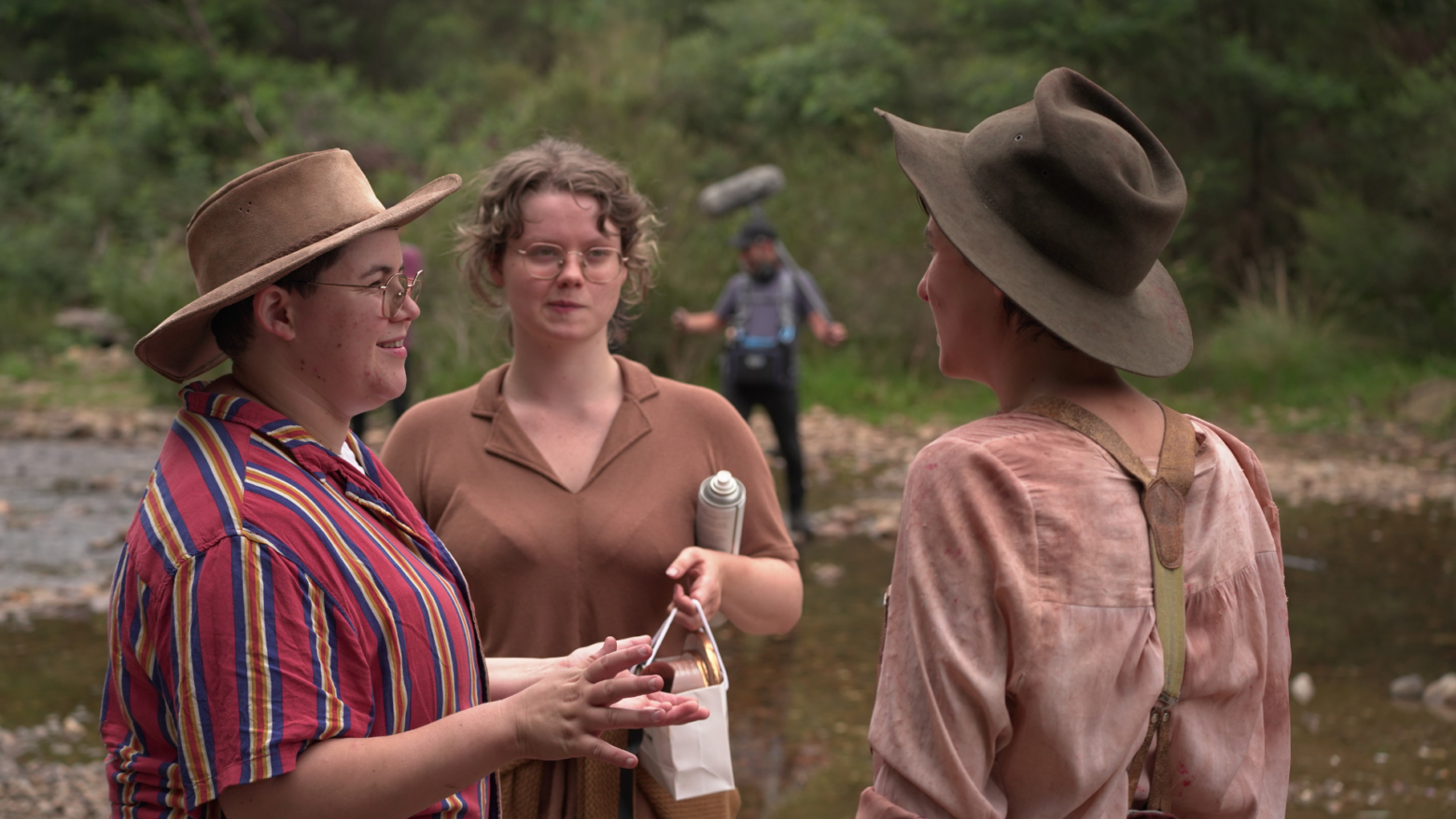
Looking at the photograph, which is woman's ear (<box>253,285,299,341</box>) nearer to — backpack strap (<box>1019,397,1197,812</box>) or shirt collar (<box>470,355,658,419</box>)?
shirt collar (<box>470,355,658,419</box>)

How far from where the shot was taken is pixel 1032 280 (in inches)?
63.6

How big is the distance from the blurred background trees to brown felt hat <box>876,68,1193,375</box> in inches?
311

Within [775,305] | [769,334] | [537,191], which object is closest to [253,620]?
[537,191]

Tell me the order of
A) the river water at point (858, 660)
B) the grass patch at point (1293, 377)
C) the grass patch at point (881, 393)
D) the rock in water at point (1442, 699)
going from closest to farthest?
the river water at point (858, 660) → the rock in water at point (1442, 699) → the grass patch at point (1293, 377) → the grass patch at point (881, 393)

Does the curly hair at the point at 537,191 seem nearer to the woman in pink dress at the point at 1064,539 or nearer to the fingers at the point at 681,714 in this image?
the woman in pink dress at the point at 1064,539

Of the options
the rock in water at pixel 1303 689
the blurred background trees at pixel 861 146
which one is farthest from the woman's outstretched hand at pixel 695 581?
the blurred background trees at pixel 861 146

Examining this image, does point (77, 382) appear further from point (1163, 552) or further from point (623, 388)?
point (1163, 552)

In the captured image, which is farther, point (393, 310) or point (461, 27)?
point (461, 27)

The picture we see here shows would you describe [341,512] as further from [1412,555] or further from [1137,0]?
[1137,0]

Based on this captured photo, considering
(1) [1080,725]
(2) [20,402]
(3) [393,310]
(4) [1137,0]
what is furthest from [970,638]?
(4) [1137,0]

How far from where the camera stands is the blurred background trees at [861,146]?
1420 cm

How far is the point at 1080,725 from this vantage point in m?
1.50

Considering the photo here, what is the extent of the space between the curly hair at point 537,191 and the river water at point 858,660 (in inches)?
94.8

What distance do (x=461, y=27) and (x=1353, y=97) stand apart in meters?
23.5
